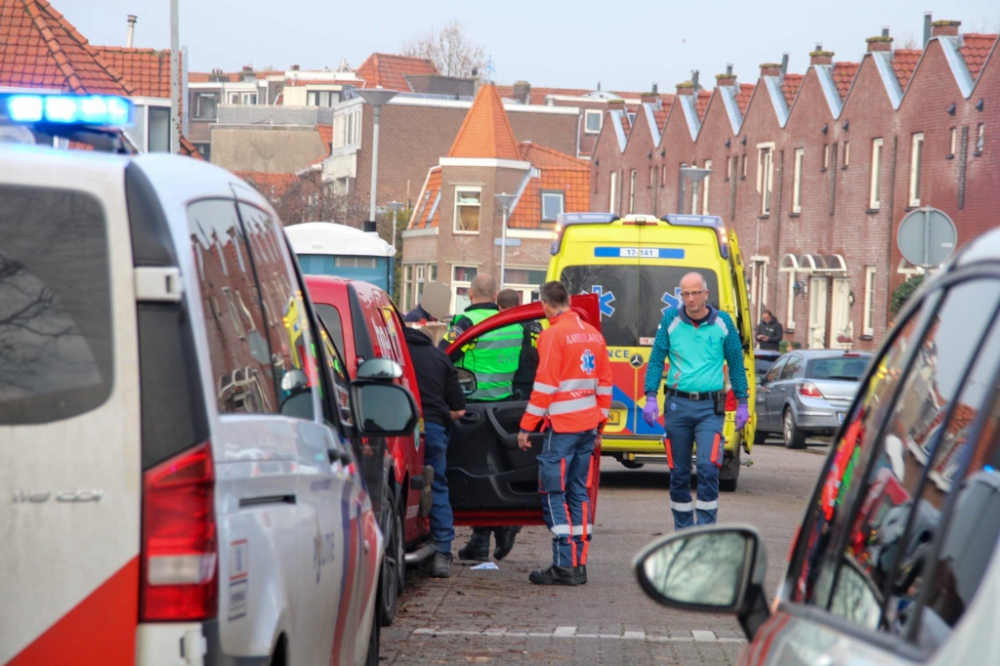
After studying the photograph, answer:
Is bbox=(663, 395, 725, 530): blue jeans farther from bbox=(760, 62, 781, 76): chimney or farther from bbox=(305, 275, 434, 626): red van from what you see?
bbox=(760, 62, 781, 76): chimney

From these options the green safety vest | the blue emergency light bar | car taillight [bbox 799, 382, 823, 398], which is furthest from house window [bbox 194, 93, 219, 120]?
the blue emergency light bar

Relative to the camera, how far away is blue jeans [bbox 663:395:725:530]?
10570 mm

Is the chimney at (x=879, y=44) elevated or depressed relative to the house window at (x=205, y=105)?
depressed

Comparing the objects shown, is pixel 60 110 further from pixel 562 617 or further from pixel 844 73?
pixel 844 73

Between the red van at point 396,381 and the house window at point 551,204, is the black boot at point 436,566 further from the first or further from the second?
the house window at point 551,204

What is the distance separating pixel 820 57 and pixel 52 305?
156 ft

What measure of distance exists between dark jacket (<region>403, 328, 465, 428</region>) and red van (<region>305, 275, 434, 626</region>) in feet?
1.18

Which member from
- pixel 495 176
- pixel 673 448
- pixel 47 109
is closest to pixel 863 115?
pixel 495 176

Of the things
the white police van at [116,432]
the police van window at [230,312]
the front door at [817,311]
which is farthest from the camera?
the front door at [817,311]

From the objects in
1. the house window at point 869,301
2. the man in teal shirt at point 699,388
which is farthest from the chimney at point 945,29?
the man in teal shirt at point 699,388

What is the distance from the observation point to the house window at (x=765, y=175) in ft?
167

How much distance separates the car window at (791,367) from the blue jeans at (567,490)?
15657 millimetres

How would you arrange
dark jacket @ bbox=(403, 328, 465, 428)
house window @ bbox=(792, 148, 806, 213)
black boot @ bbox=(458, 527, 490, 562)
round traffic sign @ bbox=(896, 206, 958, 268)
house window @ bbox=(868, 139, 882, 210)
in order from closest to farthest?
dark jacket @ bbox=(403, 328, 465, 428) → black boot @ bbox=(458, 527, 490, 562) → round traffic sign @ bbox=(896, 206, 958, 268) → house window @ bbox=(868, 139, 882, 210) → house window @ bbox=(792, 148, 806, 213)

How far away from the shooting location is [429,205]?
71.7 meters
